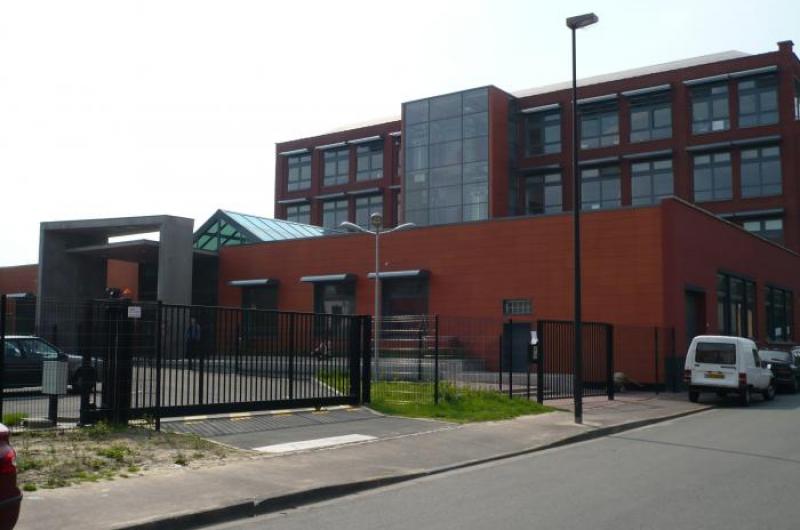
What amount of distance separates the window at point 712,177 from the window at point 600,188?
465cm

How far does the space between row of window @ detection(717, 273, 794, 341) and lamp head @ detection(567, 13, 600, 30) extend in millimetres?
19039

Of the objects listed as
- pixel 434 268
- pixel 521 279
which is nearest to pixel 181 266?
pixel 434 268

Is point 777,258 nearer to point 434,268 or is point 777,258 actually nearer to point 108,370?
point 434,268

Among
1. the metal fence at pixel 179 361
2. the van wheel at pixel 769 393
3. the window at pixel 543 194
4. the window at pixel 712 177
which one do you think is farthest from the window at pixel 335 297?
the window at pixel 712 177

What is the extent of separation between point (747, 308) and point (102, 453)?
1282 inches

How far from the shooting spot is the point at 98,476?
9.36m

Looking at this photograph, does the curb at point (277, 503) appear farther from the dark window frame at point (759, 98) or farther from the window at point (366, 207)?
the window at point (366, 207)

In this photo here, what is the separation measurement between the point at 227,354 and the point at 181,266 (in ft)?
70.5

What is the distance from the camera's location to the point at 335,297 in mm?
36812

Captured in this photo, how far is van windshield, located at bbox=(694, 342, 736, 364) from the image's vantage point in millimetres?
22391

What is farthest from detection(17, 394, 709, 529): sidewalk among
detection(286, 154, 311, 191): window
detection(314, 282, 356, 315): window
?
detection(286, 154, 311, 191): window

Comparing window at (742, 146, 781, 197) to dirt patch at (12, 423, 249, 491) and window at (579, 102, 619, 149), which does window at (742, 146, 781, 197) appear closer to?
window at (579, 102, 619, 149)

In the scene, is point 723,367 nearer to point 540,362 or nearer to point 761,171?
point 540,362

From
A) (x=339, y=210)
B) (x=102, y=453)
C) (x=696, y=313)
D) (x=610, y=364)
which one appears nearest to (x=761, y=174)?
(x=696, y=313)
